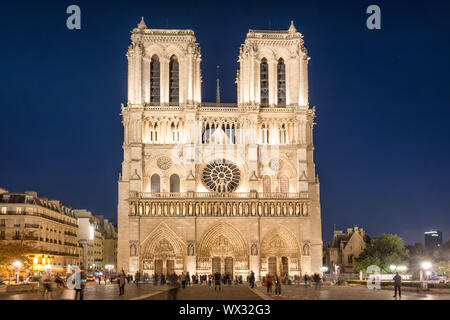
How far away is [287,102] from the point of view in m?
64.9

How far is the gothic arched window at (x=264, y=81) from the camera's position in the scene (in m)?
65.7

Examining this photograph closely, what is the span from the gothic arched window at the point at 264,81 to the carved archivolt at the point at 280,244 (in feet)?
42.4

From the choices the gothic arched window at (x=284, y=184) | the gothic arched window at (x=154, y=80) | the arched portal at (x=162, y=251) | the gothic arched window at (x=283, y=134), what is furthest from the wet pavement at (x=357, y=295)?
the gothic arched window at (x=154, y=80)

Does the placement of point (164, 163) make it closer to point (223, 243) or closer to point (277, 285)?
point (223, 243)

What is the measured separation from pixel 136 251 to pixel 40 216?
12.6 meters

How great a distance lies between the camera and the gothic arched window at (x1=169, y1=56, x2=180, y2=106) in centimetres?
6506

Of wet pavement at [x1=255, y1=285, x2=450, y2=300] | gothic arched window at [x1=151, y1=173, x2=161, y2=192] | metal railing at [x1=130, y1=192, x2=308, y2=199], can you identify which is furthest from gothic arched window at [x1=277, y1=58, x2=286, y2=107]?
wet pavement at [x1=255, y1=285, x2=450, y2=300]

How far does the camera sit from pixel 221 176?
6316 cm

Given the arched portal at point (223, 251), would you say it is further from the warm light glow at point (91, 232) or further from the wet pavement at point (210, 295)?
the warm light glow at point (91, 232)

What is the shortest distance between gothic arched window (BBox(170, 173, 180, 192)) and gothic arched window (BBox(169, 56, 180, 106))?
763 cm

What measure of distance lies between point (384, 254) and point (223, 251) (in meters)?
21.7

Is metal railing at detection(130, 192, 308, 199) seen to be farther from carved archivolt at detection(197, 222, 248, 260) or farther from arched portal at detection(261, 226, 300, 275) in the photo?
arched portal at detection(261, 226, 300, 275)

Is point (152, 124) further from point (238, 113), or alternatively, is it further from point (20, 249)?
point (20, 249)
